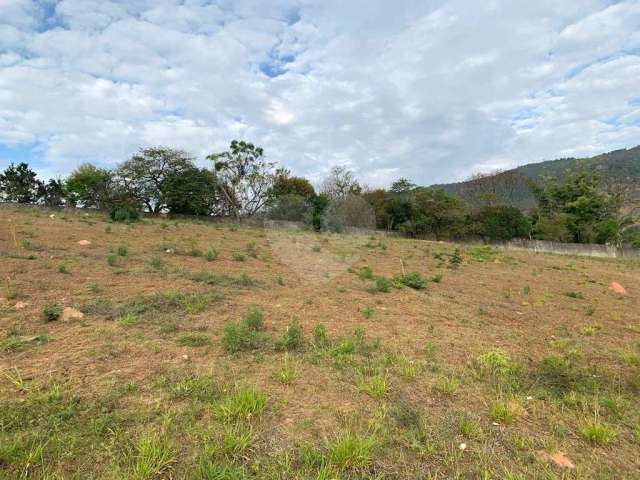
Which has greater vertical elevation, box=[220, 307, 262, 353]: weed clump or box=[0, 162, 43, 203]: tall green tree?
box=[0, 162, 43, 203]: tall green tree

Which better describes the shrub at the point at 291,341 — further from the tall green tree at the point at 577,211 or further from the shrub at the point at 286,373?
the tall green tree at the point at 577,211

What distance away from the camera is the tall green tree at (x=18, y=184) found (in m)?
30.5

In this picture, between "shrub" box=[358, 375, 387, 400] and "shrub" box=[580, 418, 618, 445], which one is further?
"shrub" box=[358, 375, 387, 400]

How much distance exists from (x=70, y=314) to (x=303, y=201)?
29.6 meters

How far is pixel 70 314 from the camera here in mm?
4172

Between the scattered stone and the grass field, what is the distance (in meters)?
0.02

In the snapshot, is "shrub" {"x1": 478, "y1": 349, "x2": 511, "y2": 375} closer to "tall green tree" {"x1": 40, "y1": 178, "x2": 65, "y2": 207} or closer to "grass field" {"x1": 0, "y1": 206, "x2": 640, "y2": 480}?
"grass field" {"x1": 0, "y1": 206, "x2": 640, "y2": 480}

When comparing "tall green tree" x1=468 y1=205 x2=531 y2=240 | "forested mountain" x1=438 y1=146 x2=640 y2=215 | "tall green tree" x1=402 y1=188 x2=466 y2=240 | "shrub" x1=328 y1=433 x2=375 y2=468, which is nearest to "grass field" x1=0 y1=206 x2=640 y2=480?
"shrub" x1=328 y1=433 x2=375 y2=468

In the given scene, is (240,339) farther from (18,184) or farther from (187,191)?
(18,184)

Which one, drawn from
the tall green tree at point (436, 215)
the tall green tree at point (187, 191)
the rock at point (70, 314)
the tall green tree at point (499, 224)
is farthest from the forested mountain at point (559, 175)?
the rock at point (70, 314)

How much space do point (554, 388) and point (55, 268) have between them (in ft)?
25.7

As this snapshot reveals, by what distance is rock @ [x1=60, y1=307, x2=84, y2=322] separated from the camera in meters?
4.12

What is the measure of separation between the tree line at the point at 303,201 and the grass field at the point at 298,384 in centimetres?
2360

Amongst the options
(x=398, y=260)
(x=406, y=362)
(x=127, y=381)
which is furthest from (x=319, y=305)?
(x=398, y=260)
